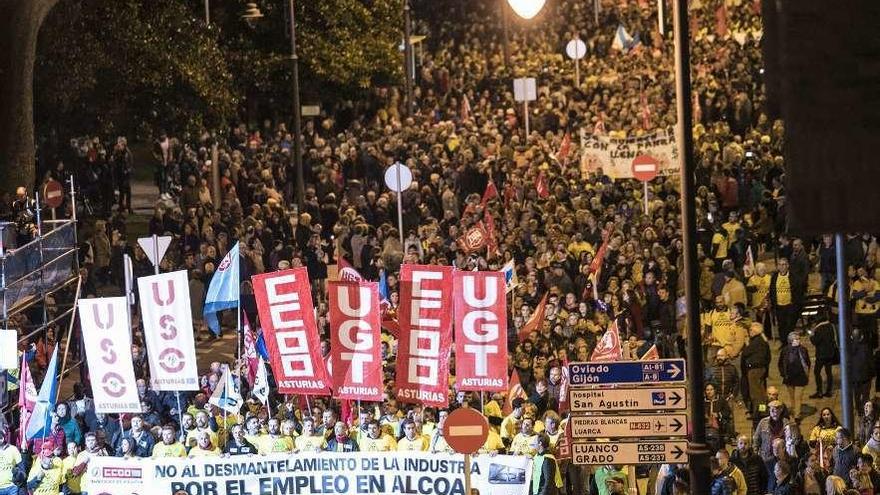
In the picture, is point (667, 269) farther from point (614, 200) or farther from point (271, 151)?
point (271, 151)

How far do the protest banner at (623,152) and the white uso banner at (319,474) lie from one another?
12.4 m

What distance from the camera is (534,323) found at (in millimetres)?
21141

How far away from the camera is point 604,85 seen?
42281mm

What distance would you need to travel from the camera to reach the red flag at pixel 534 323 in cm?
2105

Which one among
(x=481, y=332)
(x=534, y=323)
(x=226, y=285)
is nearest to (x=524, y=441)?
(x=481, y=332)

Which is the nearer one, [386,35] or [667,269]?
[667,269]

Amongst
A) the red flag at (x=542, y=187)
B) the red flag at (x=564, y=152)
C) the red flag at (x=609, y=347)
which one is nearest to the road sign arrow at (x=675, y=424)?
the red flag at (x=609, y=347)

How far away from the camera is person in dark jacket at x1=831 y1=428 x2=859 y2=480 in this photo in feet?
53.7

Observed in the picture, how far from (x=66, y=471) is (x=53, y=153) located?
18841mm

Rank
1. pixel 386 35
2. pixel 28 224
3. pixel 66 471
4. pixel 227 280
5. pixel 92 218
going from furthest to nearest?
pixel 386 35 → pixel 92 218 → pixel 28 224 → pixel 227 280 → pixel 66 471

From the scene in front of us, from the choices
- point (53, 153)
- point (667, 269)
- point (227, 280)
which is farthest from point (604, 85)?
point (227, 280)

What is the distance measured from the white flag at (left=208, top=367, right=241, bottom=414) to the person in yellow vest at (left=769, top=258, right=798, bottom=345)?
283 inches

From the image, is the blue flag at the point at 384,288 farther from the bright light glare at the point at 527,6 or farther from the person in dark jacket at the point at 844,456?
the bright light glare at the point at 527,6

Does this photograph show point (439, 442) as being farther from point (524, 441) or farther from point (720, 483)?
point (720, 483)
